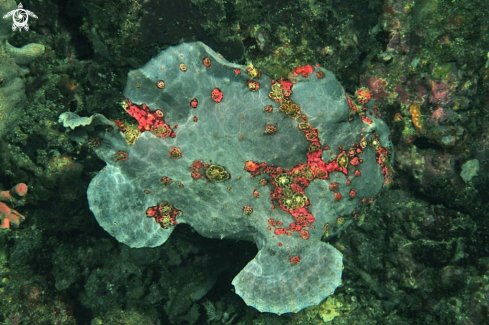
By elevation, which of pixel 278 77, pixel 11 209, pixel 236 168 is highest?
pixel 278 77

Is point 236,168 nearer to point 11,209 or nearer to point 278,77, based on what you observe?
point 278,77

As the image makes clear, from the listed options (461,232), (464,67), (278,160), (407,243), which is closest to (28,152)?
(278,160)

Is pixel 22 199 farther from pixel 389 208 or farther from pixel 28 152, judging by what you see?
pixel 389 208

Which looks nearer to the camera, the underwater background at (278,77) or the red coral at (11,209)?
the underwater background at (278,77)

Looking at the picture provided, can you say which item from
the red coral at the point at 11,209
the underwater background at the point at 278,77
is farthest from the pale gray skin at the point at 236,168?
the red coral at the point at 11,209

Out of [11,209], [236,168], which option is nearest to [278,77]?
[236,168]

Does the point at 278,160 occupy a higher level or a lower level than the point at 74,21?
lower

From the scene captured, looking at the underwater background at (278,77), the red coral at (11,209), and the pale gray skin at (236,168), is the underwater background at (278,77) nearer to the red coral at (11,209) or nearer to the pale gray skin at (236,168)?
the red coral at (11,209)

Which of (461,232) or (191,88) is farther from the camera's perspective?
(461,232)
